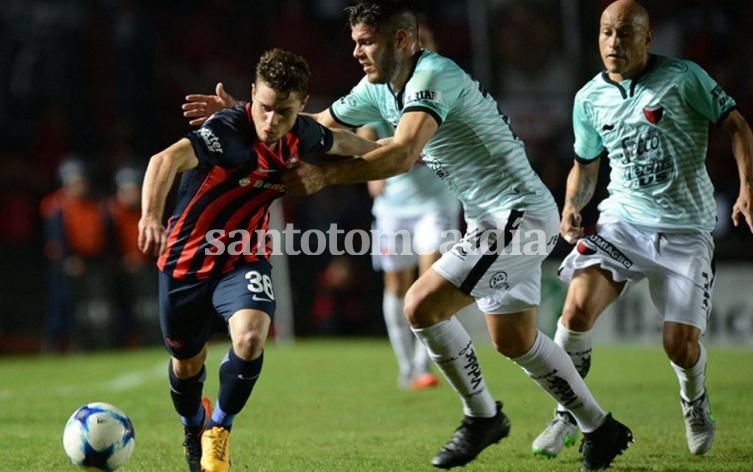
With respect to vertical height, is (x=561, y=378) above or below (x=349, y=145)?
below

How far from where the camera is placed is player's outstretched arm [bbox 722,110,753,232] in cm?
642

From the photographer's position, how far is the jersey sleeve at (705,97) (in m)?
6.55

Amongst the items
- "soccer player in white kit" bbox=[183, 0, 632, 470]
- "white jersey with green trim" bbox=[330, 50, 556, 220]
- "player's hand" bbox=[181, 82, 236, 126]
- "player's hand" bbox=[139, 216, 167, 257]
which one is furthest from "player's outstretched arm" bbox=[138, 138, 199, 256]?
"white jersey with green trim" bbox=[330, 50, 556, 220]

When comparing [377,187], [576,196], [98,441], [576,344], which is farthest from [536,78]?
[98,441]

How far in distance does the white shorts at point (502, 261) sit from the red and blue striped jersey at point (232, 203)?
0.89 metres

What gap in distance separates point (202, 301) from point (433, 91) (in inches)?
60.7

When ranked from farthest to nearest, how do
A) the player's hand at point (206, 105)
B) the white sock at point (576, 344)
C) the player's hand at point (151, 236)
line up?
the white sock at point (576, 344) → the player's hand at point (206, 105) → the player's hand at point (151, 236)

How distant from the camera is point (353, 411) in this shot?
8852 mm

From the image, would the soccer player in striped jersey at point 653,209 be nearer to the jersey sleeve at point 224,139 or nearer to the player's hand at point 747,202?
the player's hand at point 747,202

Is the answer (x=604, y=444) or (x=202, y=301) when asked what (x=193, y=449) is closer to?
(x=202, y=301)

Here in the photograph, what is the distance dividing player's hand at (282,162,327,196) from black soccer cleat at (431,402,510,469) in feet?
4.98

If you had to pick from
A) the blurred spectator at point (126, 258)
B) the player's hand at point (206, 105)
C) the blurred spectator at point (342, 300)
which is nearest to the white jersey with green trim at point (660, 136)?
the player's hand at point (206, 105)

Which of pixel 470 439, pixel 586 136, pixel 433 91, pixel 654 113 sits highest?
pixel 433 91

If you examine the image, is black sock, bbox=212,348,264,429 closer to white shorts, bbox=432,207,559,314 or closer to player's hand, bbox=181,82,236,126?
white shorts, bbox=432,207,559,314
